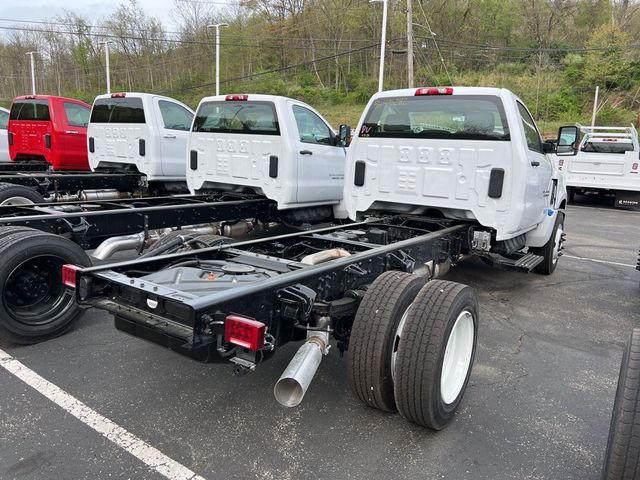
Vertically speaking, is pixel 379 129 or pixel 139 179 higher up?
pixel 379 129

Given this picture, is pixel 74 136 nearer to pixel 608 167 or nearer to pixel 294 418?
pixel 294 418

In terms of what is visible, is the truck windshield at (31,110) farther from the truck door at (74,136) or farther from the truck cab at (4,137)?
the truck cab at (4,137)

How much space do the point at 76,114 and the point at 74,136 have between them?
1.83ft

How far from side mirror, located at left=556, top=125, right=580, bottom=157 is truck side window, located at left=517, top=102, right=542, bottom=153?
0.30 meters

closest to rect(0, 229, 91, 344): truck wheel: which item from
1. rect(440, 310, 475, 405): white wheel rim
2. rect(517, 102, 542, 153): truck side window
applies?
rect(440, 310, 475, 405): white wheel rim

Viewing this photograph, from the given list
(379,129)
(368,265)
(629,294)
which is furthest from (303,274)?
(629,294)

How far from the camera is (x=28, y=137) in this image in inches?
429

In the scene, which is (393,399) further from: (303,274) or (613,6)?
(613,6)

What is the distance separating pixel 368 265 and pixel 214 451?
64.2 inches

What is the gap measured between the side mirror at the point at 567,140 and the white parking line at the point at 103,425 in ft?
18.2

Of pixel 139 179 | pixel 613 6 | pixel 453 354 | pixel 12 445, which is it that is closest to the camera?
pixel 12 445

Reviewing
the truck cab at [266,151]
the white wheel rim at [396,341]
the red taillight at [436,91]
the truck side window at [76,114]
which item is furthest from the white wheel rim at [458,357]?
the truck side window at [76,114]

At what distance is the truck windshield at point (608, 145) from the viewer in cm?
1511

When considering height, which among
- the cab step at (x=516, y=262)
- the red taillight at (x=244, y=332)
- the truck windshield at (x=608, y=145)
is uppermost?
the truck windshield at (x=608, y=145)
